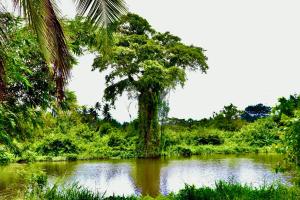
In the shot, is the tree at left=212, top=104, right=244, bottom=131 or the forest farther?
the tree at left=212, top=104, right=244, bottom=131

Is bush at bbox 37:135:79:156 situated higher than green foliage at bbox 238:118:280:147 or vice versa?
green foliage at bbox 238:118:280:147

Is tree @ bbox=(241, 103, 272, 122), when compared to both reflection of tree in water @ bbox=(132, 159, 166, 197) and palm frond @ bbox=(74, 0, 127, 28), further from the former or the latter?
palm frond @ bbox=(74, 0, 127, 28)

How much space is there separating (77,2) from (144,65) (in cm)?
2562

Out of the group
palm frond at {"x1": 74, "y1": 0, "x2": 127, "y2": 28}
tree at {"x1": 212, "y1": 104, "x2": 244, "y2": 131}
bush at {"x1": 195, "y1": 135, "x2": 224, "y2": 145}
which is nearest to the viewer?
palm frond at {"x1": 74, "y1": 0, "x2": 127, "y2": 28}

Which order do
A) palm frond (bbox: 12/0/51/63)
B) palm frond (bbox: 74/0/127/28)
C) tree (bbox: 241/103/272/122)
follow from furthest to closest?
tree (bbox: 241/103/272/122), palm frond (bbox: 74/0/127/28), palm frond (bbox: 12/0/51/63)

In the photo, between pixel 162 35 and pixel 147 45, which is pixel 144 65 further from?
pixel 162 35

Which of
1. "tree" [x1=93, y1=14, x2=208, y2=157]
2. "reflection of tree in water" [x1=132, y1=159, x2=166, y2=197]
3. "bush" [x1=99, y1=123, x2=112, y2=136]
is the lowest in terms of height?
"reflection of tree in water" [x1=132, y1=159, x2=166, y2=197]

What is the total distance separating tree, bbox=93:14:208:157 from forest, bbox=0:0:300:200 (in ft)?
0.25

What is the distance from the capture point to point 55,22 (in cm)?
573

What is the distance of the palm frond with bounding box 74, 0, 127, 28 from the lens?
632 centimetres

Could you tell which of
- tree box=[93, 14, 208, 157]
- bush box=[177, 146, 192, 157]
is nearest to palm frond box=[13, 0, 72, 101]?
tree box=[93, 14, 208, 157]

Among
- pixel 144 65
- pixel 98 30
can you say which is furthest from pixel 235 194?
pixel 144 65

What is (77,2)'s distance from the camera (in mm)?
6344

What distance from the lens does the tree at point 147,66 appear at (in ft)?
106
